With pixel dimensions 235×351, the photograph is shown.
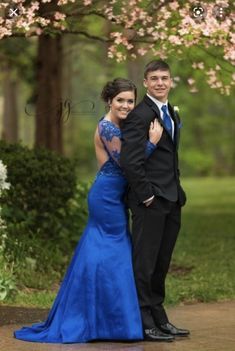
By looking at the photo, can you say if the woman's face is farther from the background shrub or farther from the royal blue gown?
the background shrub

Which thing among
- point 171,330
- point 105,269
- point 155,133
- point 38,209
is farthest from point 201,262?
point 155,133

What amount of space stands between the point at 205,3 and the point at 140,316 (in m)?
4.26

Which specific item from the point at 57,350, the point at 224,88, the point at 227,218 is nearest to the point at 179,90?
the point at 227,218

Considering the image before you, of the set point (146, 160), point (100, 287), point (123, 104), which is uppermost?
point (123, 104)

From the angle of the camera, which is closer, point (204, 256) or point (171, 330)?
point (171, 330)

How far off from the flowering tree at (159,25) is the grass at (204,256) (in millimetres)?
2224

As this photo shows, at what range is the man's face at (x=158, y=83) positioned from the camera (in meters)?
6.93

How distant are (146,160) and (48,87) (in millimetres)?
10722

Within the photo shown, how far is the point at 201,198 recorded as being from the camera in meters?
23.2

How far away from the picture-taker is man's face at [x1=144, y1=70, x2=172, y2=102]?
6934mm

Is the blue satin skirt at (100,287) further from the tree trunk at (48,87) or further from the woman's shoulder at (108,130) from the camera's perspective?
the tree trunk at (48,87)

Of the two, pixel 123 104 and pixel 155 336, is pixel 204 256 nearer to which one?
pixel 155 336

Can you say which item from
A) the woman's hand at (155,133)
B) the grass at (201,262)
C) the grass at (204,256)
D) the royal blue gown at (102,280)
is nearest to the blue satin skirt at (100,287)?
the royal blue gown at (102,280)

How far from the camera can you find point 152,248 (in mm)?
7000
